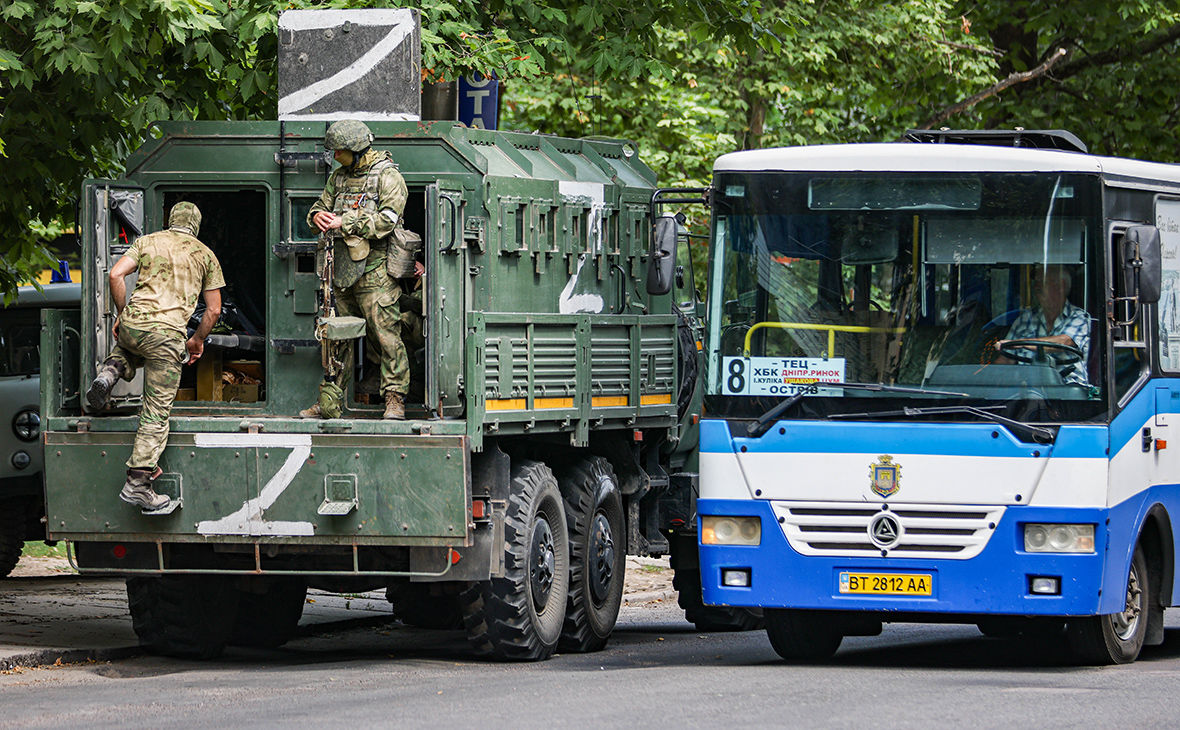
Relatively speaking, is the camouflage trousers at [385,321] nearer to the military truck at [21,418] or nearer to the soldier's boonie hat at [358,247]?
the soldier's boonie hat at [358,247]

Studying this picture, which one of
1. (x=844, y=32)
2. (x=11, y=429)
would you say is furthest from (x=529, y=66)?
(x=844, y=32)

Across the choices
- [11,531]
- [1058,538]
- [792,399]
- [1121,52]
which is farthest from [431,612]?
[1121,52]

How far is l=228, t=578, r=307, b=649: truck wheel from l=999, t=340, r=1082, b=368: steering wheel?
4993 millimetres

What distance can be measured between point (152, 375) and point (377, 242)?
1.49 meters

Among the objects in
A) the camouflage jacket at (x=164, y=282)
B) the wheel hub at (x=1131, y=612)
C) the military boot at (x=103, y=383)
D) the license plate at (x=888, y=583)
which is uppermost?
the camouflage jacket at (x=164, y=282)

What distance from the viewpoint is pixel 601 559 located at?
13578 millimetres

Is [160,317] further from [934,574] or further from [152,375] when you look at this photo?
[934,574]

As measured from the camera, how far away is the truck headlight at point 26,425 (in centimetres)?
1736

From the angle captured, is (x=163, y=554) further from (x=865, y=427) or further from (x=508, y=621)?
(x=865, y=427)

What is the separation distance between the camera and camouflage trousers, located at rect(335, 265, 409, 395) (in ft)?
38.4

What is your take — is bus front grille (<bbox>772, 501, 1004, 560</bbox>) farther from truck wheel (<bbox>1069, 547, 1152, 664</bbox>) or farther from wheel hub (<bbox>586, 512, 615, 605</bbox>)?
wheel hub (<bbox>586, 512, 615, 605</bbox>)

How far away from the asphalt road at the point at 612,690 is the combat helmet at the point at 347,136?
2995 millimetres

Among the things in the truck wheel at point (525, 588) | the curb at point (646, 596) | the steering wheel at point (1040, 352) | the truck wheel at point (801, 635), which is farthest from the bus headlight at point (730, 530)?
the curb at point (646, 596)

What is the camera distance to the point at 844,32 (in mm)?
24625
